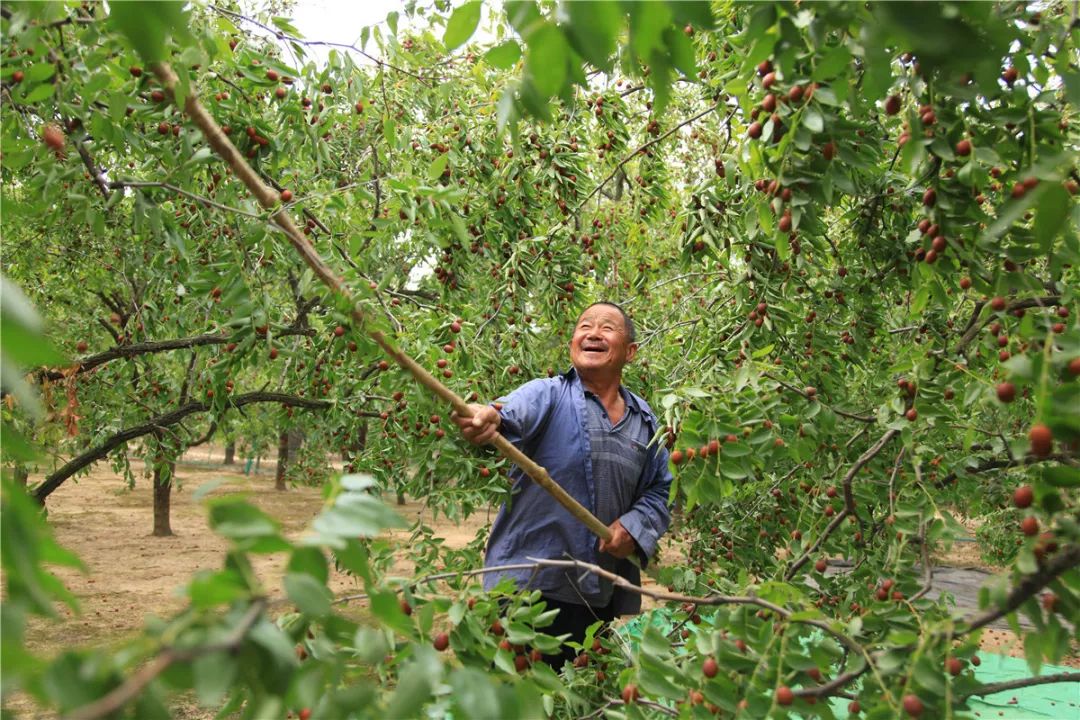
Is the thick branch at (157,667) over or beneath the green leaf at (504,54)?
beneath

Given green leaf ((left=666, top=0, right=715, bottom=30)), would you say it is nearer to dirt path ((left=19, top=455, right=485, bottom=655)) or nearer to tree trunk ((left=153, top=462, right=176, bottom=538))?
dirt path ((left=19, top=455, right=485, bottom=655))

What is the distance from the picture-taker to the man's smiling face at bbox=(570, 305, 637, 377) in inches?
119

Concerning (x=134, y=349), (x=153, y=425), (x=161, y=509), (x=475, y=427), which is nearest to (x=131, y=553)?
(x=161, y=509)

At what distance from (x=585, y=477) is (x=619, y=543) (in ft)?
1.37

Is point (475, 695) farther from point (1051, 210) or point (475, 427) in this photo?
point (475, 427)

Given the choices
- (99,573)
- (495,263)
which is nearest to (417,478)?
(495,263)

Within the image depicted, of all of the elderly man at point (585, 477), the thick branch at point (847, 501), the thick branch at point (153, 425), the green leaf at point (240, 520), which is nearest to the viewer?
the green leaf at point (240, 520)

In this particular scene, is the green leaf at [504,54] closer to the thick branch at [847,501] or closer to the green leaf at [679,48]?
the green leaf at [679,48]

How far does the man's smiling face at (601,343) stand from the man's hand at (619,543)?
0.70m

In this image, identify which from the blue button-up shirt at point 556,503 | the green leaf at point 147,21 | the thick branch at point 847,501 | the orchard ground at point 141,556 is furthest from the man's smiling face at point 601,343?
the green leaf at point 147,21

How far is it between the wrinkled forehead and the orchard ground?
0.95m

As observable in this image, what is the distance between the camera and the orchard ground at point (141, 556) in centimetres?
761

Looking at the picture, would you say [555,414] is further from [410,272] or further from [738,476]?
[410,272]

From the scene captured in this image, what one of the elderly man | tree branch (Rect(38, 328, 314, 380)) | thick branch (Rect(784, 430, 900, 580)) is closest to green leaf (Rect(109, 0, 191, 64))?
thick branch (Rect(784, 430, 900, 580))
